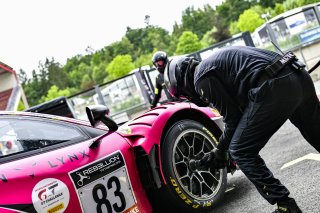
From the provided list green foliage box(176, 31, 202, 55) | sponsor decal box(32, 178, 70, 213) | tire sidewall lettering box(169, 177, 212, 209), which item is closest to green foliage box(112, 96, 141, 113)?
tire sidewall lettering box(169, 177, 212, 209)

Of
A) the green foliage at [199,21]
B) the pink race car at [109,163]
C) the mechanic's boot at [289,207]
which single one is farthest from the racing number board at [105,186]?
the green foliage at [199,21]

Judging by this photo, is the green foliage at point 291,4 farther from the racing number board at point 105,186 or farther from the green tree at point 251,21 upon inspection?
the racing number board at point 105,186

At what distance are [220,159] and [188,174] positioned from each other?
1.15 ft

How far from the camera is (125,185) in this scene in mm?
3016

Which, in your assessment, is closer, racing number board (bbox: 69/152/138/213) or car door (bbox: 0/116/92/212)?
car door (bbox: 0/116/92/212)

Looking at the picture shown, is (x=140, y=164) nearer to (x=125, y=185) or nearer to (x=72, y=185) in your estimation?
(x=125, y=185)

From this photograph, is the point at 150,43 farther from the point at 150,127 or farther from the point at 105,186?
the point at 105,186

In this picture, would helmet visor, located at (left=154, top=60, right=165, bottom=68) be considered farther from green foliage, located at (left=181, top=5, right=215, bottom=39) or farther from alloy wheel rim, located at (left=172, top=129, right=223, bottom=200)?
green foliage, located at (left=181, top=5, right=215, bottom=39)

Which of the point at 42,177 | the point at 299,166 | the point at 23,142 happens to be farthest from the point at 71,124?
the point at 299,166

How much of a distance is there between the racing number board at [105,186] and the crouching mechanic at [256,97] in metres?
0.79

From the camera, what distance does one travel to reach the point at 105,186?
112 inches

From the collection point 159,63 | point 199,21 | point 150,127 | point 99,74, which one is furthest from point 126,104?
point 199,21

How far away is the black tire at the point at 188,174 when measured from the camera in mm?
3393

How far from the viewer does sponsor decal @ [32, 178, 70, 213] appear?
7.84 feet
